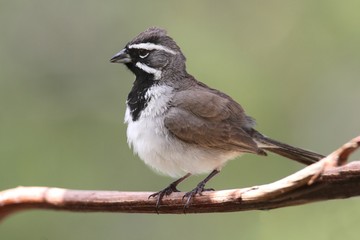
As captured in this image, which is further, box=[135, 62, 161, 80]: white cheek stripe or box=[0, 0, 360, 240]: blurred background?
box=[0, 0, 360, 240]: blurred background

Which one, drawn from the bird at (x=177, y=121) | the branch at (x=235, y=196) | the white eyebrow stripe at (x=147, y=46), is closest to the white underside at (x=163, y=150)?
the bird at (x=177, y=121)

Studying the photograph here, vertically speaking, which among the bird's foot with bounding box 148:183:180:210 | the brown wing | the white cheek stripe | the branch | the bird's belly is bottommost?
the branch

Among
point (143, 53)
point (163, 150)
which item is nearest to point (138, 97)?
point (143, 53)

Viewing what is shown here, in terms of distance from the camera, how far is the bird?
5.89 metres

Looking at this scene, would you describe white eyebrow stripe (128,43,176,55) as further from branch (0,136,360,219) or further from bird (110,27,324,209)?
branch (0,136,360,219)

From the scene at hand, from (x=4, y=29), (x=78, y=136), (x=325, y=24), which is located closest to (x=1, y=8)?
(x=4, y=29)

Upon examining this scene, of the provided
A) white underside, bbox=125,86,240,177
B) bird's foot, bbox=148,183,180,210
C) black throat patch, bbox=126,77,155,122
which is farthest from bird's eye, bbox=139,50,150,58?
bird's foot, bbox=148,183,180,210

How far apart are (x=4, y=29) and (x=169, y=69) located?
4891 millimetres

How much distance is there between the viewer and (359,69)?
941 cm

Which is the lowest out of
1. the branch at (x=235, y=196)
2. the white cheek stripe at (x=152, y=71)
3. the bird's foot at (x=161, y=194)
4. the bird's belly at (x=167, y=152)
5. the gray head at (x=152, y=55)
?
the branch at (x=235, y=196)

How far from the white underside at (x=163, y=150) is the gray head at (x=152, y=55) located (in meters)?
0.32

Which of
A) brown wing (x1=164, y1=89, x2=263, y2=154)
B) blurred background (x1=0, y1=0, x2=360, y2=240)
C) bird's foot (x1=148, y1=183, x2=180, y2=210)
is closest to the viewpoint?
bird's foot (x1=148, y1=183, x2=180, y2=210)

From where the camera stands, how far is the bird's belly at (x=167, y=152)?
5.85 m

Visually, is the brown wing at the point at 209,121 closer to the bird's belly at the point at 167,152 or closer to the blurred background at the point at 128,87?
the bird's belly at the point at 167,152
